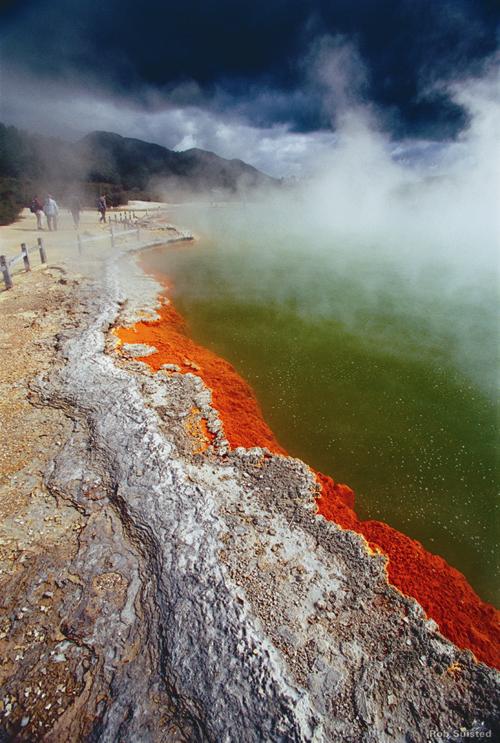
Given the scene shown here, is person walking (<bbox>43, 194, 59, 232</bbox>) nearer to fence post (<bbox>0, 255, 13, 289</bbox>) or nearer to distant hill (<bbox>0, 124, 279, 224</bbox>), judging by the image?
distant hill (<bbox>0, 124, 279, 224</bbox>)

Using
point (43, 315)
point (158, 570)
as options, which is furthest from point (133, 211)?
point (158, 570)

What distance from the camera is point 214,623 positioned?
224 centimetres

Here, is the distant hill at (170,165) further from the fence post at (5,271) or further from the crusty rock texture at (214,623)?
the crusty rock texture at (214,623)

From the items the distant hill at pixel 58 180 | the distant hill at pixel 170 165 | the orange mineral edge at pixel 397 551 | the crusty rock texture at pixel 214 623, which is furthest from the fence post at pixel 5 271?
the distant hill at pixel 170 165

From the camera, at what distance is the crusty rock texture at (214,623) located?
1.92 meters

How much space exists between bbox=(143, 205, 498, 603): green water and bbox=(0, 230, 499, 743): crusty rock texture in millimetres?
1013

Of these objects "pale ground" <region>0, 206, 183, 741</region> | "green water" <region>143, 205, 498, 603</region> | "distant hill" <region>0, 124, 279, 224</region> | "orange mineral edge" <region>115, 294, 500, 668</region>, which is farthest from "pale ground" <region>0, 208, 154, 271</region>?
"orange mineral edge" <region>115, 294, 500, 668</region>

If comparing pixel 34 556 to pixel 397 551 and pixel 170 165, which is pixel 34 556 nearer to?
pixel 397 551

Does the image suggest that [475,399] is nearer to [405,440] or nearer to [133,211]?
[405,440]

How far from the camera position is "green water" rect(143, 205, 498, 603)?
12.1ft

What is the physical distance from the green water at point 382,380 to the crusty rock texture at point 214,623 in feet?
3.32

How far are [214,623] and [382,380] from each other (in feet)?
13.5

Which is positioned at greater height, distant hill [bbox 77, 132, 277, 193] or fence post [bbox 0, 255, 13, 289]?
distant hill [bbox 77, 132, 277, 193]

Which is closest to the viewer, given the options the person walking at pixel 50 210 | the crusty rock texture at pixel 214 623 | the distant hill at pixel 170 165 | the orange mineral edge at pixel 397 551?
the crusty rock texture at pixel 214 623
